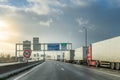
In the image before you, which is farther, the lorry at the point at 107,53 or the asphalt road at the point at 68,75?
the lorry at the point at 107,53

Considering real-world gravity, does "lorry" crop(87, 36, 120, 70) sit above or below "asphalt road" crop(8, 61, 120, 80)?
above

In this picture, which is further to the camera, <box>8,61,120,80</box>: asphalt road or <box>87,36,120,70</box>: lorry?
<box>87,36,120,70</box>: lorry

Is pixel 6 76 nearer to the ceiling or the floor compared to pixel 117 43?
nearer to the floor

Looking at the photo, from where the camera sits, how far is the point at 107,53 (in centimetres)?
4009

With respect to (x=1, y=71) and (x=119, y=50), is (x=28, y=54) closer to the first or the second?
(x=119, y=50)

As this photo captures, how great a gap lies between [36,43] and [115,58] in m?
80.5

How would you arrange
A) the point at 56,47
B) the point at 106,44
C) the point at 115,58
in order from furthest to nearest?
the point at 56,47 → the point at 106,44 → the point at 115,58

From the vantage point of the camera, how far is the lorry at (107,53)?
116 ft

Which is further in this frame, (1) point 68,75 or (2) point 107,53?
(2) point 107,53

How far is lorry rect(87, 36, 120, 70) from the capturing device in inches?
1390

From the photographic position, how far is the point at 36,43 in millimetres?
115375

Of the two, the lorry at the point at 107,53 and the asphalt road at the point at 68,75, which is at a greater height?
the lorry at the point at 107,53

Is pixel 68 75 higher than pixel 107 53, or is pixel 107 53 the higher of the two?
pixel 107 53

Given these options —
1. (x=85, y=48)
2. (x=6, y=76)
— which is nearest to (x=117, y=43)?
(x=6, y=76)
